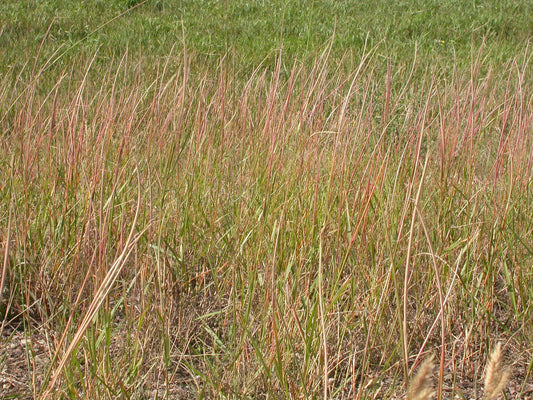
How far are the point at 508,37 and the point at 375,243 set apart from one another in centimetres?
536

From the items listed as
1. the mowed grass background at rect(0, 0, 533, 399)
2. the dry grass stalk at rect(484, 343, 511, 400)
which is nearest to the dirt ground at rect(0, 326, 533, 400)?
the mowed grass background at rect(0, 0, 533, 399)

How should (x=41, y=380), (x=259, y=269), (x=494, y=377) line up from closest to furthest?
1. (x=494, y=377)
2. (x=41, y=380)
3. (x=259, y=269)

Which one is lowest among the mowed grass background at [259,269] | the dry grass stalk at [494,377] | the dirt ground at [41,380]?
the dirt ground at [41,380]

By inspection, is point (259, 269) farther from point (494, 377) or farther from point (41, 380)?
point (494, 377)

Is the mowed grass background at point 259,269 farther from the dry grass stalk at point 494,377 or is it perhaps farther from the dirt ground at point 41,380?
the dry grass stalk at point 494,377

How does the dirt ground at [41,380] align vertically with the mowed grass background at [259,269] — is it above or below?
below

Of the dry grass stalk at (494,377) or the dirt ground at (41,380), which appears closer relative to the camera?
the dry grass stalk at (494,377)

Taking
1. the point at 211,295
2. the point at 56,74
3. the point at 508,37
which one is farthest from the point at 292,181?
the point at 508,37

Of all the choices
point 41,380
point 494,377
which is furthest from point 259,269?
point 494,377

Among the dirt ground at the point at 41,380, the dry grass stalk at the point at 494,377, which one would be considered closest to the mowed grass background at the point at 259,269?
the dirt ground at the point at 41,380

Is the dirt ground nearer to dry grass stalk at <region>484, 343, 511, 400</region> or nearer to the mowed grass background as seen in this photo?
the mowed grass background

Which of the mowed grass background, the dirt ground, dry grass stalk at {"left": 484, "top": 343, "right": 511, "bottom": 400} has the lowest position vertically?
the dirt ground

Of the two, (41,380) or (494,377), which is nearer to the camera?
(494,377)

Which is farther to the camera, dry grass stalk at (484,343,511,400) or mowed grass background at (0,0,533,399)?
mowed grass background at (0,0,533,399)
